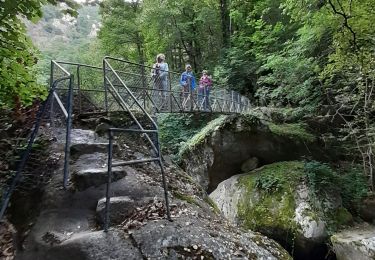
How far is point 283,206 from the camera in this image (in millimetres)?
8289

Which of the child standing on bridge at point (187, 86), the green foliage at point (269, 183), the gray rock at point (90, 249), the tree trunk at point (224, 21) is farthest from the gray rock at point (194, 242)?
the tree trunk at point (224, 21)

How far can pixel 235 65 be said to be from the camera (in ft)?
57.6

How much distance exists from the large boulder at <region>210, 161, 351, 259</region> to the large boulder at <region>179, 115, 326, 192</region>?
0.42 metres

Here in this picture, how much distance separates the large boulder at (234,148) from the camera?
9.48 m

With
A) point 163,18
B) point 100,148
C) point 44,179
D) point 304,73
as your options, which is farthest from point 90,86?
point 163,18

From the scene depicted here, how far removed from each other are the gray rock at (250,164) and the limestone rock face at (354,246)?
294 cm

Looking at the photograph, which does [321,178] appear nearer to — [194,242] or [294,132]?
[294,132]

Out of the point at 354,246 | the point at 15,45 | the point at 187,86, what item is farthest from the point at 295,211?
the point at 15,45

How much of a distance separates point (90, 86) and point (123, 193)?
16.6ft

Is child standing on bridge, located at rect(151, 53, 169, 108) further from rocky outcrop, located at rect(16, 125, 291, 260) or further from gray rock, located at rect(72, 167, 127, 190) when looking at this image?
gray rock, located at rect(72, 167, 127, 190)

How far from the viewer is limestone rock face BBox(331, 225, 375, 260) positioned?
23.1 feet

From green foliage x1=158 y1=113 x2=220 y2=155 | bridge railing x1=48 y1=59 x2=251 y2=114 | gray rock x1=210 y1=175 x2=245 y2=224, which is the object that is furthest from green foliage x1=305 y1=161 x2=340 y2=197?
green foliage x1=158 y1=113 x2=220 y2=155

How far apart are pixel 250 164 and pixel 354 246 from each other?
3476mm

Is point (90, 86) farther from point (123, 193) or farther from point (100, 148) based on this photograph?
point (123, 193)
